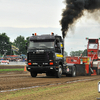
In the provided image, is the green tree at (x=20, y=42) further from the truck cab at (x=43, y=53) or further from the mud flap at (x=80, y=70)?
the truck cab at (x=43, y=53)

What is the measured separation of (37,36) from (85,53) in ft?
30.4

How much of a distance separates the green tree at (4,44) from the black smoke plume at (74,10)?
8075 centimetres

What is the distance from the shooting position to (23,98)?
786 centimetres

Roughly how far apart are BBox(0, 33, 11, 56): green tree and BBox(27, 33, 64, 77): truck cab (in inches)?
3295

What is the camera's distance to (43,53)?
16.3 meters

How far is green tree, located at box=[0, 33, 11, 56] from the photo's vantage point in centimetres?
9874

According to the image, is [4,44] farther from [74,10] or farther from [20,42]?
[74,10]

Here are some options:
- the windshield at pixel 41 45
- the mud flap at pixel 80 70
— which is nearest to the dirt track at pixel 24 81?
the windshield at pixel 41 45

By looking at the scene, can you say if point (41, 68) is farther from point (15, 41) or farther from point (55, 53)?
point (15, 41)

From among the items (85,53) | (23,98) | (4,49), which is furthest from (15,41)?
(23,98)

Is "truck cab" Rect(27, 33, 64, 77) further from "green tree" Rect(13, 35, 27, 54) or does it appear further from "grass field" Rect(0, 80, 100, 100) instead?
"green tree" Rect(13, 35, 27, 54)

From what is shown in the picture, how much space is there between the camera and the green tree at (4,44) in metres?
98.7

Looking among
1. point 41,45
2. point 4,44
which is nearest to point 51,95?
point 41,45

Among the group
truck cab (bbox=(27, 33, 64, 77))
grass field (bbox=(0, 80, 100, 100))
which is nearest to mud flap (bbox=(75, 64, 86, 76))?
truck cab (bbox=(27, 33, 64, 77))
